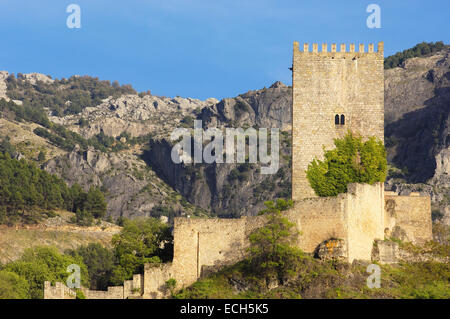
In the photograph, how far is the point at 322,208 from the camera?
2203 inches

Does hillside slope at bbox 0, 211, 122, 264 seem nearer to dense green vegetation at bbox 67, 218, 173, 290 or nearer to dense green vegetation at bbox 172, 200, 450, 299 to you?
dense green vegetation at bbox 67, 218, 173, 290

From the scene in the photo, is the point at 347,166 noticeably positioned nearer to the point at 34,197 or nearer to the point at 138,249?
the point at 138,249

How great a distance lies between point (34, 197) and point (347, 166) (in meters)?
63.6

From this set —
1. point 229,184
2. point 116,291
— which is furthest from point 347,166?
point 229,184

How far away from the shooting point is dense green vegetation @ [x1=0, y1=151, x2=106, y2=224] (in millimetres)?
116250

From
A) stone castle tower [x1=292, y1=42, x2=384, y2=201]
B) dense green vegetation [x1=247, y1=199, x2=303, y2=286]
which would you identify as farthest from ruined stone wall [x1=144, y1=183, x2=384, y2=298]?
stone castle tower [x1=292, y1=42, x2=384, y2=201]

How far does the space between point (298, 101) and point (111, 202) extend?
99222 mm

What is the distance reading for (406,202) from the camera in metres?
65.2

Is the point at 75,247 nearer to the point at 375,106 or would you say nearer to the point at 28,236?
the point at 28,236

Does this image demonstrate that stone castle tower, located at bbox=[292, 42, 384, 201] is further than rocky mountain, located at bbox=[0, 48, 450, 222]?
No

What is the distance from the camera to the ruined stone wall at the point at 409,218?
2515 inches

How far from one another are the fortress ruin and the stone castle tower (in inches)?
2.5

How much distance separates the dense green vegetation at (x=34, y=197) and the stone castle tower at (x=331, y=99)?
5933cm

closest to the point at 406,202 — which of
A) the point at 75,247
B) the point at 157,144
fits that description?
the point at 75,247
